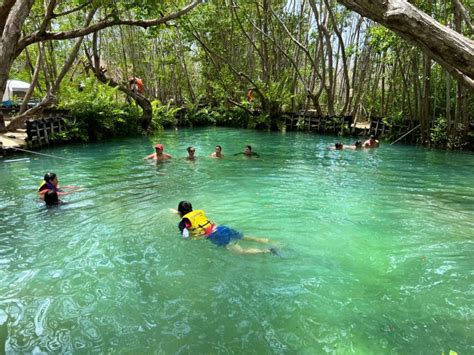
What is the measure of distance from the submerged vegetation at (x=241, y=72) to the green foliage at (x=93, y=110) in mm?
52

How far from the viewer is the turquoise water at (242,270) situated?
4.21 meters

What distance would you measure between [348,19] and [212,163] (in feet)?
53.2

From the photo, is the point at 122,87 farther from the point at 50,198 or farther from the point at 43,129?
the point at 50,198

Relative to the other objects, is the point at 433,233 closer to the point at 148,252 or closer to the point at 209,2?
the point at 148,252

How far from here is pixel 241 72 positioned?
26.7 meters

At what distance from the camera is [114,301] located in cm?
489

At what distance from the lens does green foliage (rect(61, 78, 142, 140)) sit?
18438 mm

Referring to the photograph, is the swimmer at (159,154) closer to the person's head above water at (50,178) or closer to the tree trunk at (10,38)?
the person's head above water at (50,178)

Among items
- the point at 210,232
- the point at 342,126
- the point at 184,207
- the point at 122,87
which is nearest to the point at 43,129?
the point at 122,87

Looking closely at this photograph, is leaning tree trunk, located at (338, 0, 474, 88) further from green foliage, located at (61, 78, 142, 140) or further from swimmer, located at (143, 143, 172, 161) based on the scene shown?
green foliage, located at (61, 78, 142, 140)

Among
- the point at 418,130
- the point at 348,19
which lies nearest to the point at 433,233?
the point at 418,130

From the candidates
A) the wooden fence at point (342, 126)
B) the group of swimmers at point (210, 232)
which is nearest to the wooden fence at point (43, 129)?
the group of swimmers at point (210, 232)

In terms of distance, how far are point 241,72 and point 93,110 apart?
445 inches

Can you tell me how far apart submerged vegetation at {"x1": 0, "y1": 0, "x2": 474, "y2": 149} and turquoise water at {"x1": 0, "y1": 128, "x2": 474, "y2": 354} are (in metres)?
5.09
